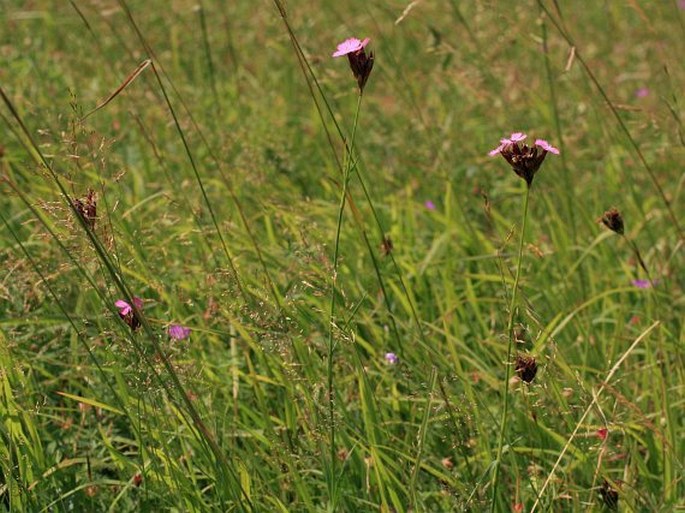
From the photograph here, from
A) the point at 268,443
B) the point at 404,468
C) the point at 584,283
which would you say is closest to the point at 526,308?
the point at 404,468

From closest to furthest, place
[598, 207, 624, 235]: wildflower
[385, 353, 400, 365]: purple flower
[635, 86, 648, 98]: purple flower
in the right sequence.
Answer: [598, 207, 624, 235]: wildflower < [385, 353, 400, 365]: purple flower < [635, 86, 648, 98]: purple flower

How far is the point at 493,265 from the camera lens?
2.40m

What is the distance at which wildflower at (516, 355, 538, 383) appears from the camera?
1533mm

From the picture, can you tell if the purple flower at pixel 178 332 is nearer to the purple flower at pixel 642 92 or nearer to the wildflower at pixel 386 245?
the wildflower at pixel 386 245

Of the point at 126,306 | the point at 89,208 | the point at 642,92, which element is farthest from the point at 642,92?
the point at 89,208

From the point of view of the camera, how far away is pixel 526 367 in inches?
60.6

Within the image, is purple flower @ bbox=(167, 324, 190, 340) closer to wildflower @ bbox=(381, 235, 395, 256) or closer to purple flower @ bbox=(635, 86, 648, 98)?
wildflower @ bbox=(381, 235, 395, 256)

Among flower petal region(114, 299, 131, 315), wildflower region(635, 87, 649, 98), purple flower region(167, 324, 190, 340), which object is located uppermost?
flower petal region(114, 299, 131, 315)

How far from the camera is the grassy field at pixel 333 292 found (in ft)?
5.39

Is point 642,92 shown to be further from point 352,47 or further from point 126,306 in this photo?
point 126,306

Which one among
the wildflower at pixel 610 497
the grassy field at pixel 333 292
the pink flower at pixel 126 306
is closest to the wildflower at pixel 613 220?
the grassy field at pixel 333 292

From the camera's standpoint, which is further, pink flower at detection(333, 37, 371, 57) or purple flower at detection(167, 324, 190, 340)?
purple flower at detection(167, 324, 190, 340)

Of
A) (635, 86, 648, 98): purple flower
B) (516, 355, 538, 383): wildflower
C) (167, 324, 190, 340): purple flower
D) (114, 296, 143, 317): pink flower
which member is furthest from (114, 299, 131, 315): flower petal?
(635, 86, 648, 98): purple flower

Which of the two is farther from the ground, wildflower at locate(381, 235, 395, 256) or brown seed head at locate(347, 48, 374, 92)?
brown seed head at locate(347, 48, 374, 92)
